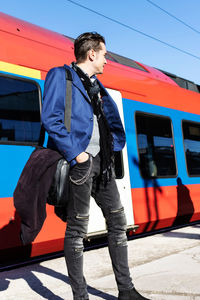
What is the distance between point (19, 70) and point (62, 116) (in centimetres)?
204

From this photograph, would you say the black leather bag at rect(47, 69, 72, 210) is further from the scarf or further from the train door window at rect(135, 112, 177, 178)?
the train door window at rect(135, 112, 177, 178)

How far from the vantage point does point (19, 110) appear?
3.99m

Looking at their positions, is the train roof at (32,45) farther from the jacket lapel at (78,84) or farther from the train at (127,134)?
the jacket lapel at (78,84)

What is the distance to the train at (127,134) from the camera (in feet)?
12.7

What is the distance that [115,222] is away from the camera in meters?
2.46

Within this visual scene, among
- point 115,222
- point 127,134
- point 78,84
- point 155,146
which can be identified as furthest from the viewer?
point 155,146

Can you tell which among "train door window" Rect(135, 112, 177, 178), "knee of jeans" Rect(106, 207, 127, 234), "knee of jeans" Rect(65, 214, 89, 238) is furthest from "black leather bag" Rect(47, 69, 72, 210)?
"train door window" Rect(135, 112, 177, 178)

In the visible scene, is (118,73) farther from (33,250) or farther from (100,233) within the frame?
(33,250)

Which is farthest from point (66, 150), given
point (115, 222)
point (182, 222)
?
point (182, 222)

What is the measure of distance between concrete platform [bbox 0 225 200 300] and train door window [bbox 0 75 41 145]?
4.21 ft

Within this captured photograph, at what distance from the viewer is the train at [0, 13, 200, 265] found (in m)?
3.86

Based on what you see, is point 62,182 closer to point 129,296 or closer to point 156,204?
point 129,296

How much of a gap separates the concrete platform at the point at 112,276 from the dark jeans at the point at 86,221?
412 millimetres

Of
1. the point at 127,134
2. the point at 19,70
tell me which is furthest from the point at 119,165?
the point at 19,70
